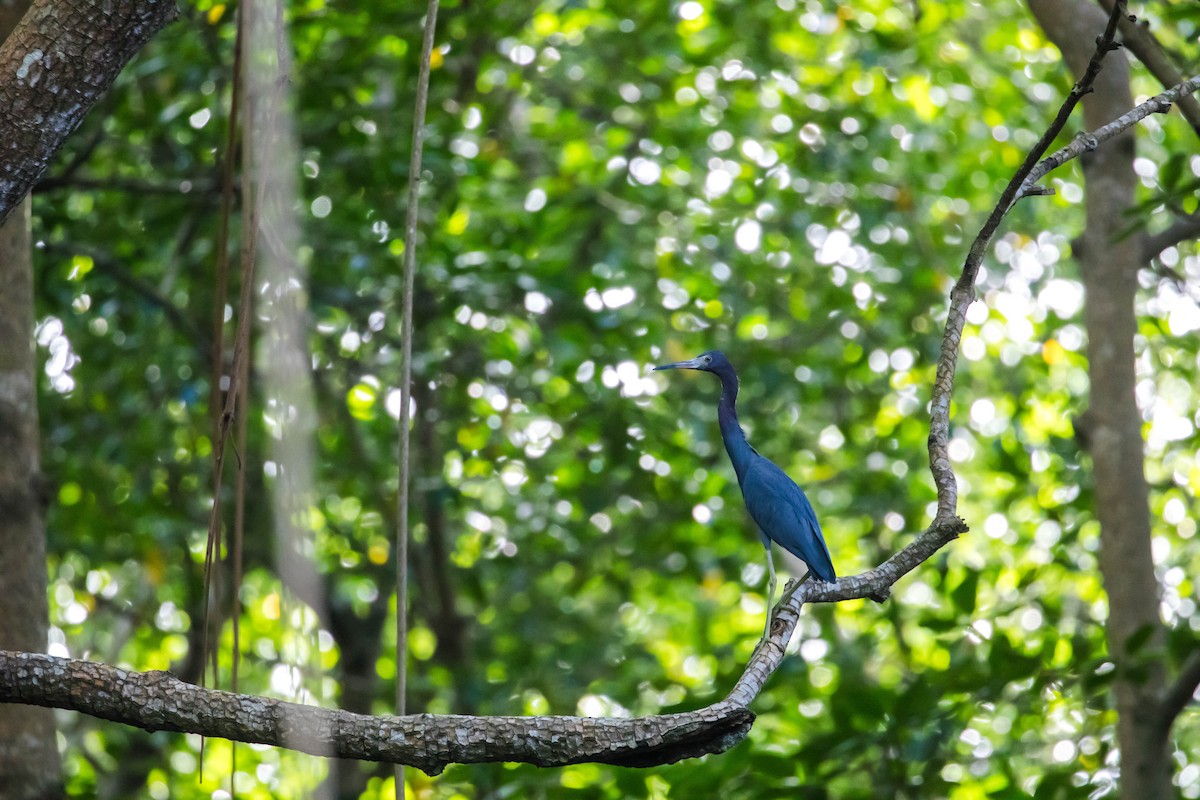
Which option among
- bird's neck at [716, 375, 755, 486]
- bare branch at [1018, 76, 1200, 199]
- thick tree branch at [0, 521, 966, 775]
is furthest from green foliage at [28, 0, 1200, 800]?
thick tree branch at [0, 521, 966, 775]

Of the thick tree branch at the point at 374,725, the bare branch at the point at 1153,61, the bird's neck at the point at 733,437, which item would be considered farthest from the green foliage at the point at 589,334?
the thick tree branch at the point at 374,725

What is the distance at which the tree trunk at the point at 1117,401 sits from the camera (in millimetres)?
3229

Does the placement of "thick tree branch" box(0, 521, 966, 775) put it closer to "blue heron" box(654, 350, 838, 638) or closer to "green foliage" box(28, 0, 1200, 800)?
"blue heron" box(654, 350, 838, 638)

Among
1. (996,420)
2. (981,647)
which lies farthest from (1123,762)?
(996,420)

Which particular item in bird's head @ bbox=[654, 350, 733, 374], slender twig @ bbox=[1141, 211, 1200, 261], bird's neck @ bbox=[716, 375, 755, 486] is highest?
slender twig @ bbox=[1141, 211, 1200, 261]

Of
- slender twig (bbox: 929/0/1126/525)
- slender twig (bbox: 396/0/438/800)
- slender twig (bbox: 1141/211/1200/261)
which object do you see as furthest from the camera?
slender twig (bbox: 1141/211/1200/261)

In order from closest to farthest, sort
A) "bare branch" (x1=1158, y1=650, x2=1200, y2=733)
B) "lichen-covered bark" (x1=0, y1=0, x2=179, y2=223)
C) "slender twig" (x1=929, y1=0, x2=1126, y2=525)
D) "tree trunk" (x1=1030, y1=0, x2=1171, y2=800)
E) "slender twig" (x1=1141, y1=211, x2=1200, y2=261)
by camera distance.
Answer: "lichen-covered bark" (x1=0, y1=0, x2=179, y2=223), "slender twig" (x1=929, y1=0, x2=1126, y2=525), "bare branch" (x1=1158, y1=650, x2=1200, y2=733), "tree trunk" (x1=1030, y1=0, x2=1171, y2=800), "slender twig" (x1=1141, y1=211, x2=1200, y2=261)

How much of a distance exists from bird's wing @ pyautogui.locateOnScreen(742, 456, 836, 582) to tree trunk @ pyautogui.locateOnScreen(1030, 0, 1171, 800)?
2.95 feet

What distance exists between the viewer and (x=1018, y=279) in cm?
636

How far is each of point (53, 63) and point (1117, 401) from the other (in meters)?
3.06

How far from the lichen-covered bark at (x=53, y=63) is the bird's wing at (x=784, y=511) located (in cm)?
209

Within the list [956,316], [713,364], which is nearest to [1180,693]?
[956,316]

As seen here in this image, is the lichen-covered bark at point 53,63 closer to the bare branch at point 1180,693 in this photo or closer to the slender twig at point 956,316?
the slender twig at point 956,316

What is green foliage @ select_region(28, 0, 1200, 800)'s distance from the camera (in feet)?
16.7
